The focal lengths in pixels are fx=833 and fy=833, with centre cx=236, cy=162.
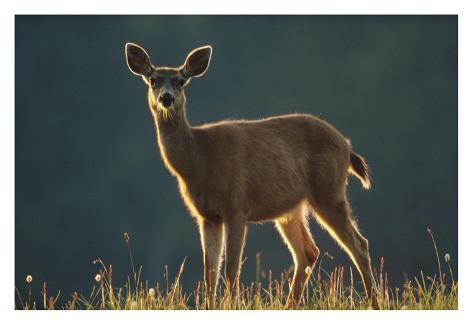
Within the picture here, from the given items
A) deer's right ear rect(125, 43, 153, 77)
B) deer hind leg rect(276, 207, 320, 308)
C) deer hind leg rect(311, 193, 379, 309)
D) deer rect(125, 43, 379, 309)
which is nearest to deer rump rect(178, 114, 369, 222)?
deer rect(125, 43, 379, 309)

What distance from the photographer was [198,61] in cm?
738

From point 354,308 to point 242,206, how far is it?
1.31 meters

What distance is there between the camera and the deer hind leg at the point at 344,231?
25.3 feet

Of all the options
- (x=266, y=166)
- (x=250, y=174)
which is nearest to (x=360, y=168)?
(x=266, y=166)

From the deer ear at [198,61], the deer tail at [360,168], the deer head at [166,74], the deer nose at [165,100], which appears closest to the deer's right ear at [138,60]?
the deer head at [166,74]

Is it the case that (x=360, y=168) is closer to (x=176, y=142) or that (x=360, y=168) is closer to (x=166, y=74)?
(x=176, y=142)

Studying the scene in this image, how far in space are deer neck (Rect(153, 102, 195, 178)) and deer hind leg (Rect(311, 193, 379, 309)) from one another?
1354 mm

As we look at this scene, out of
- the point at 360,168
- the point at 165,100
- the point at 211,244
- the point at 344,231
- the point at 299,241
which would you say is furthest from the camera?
the point at 360,168

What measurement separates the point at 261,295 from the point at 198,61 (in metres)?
2.16

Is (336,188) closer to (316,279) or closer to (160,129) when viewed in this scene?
(316,279)

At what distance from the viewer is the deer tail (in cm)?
826

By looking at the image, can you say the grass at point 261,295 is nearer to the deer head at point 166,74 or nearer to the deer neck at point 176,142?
the deer neck at point 176,142

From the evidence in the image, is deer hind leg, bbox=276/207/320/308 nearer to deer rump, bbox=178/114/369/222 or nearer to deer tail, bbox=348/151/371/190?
deer rump, bbox=178/114/369/222
